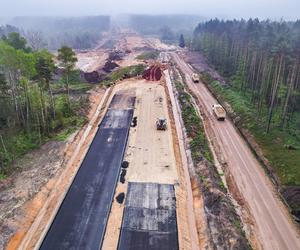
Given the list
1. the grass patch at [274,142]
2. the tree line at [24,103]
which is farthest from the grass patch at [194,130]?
the tree line at [24,103]

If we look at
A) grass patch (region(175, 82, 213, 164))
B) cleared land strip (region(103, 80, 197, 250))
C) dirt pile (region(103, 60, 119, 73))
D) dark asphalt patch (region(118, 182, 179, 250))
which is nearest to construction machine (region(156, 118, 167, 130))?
cleared land strip (region(103, 80, 197, 250))

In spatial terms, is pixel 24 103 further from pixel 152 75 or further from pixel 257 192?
pixel 257 192

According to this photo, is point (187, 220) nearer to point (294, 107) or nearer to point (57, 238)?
point (57, 238)

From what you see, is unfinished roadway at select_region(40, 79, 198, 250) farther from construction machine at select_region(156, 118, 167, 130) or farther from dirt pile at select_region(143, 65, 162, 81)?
dirt pile at select_region(143, 65, 162, 81)

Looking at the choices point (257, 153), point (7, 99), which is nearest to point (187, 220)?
point (257, 153)

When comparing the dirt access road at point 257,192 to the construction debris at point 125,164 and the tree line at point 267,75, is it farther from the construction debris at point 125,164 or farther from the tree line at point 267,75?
the construction debris at point 125,164

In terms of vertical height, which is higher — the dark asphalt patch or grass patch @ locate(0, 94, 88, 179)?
grass patch @ locate(0, 94, 88, 179)
